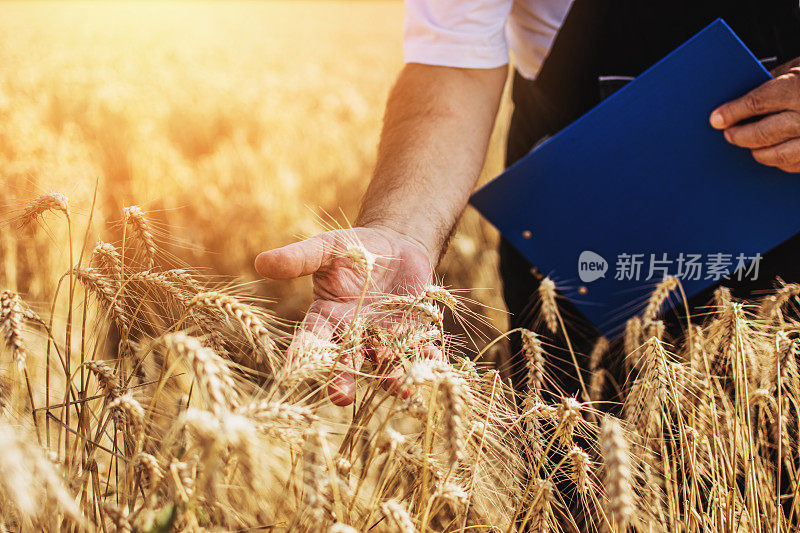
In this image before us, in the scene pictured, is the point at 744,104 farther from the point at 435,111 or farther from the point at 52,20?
the point at 52,20

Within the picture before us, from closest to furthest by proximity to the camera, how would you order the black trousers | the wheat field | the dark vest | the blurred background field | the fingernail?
the wheat field, the fingernail, the dark vest, the black trousers, the blurred background field

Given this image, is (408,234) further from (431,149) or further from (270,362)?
(270,362)

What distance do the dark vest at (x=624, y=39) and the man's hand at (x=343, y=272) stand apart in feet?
2.42

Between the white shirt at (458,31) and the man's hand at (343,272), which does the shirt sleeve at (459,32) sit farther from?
the man's hand at (343,272)

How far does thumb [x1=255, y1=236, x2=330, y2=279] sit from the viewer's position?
951mm

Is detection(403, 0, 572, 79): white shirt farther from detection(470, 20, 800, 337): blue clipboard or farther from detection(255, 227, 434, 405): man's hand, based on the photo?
detection(255, 227, 434, 405): man's hand

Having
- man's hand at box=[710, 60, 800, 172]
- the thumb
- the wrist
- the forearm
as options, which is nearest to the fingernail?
man's hand at box=[710, 60, 800, 172]

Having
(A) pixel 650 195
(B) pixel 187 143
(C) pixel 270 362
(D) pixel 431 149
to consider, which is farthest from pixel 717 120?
(B) pixel 187 143

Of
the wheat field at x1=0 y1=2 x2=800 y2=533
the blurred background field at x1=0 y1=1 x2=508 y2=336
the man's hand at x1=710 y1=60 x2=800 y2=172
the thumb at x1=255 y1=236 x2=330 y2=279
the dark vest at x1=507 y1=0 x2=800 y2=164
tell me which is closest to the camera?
the wheat field at x1=0 y1=2 x2=800 y2=533

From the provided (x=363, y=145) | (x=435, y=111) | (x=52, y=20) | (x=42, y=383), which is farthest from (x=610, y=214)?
(x=52, y=20)

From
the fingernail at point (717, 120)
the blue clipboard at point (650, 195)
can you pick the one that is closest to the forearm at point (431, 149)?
the blue clipboard at point (650, 195)

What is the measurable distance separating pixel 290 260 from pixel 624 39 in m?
1.17

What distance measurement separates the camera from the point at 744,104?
1191mm

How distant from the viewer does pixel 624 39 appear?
4.89 feet
